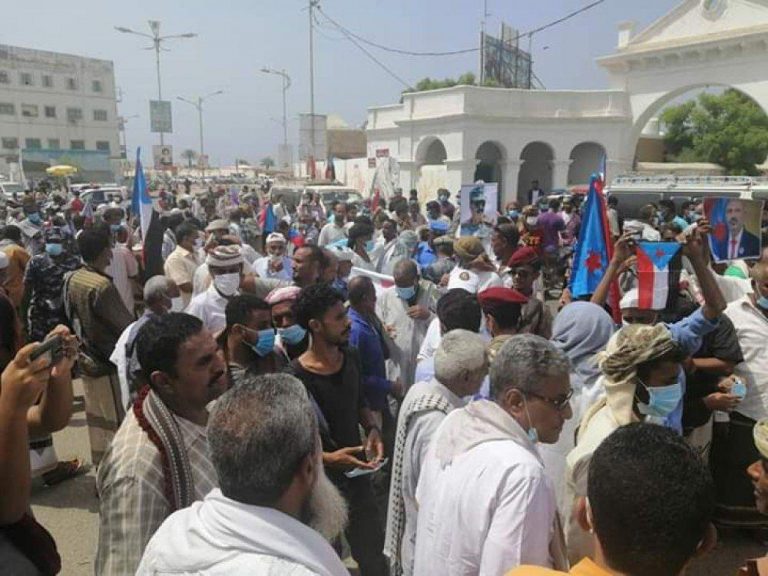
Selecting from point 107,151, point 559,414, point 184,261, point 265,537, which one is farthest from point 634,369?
point 107,151

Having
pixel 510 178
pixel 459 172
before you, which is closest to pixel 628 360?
pixel 459 172

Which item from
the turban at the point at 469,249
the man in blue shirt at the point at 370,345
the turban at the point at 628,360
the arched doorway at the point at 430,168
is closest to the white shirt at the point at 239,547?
the turban at the point at 628,360

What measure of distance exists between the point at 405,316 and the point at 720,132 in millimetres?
30976

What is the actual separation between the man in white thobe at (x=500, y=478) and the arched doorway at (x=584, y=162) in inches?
1034

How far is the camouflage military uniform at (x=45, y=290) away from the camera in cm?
554

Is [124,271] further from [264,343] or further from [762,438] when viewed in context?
[762,438]

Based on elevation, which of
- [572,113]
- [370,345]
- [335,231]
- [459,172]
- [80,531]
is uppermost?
[572,113]

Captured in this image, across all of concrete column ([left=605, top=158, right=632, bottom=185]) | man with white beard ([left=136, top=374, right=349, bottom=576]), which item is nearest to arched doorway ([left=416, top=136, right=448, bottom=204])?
concrete column ([left=605, top=158, right=632, bottom=185])

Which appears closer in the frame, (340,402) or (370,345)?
(340,402)

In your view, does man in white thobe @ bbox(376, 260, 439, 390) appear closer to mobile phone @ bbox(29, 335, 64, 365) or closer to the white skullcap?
the white skullcap

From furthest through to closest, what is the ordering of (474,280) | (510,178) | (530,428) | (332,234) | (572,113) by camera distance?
(510,178), (572,113), (332,234), (474,280), (530,428)

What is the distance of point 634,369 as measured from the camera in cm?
268

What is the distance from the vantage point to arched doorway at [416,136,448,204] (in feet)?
86.0

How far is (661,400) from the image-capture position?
277 centimetres
